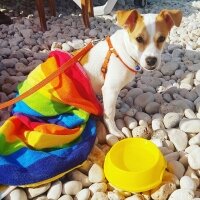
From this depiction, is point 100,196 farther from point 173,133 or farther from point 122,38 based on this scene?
point 122,38

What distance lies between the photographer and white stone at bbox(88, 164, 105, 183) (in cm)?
192

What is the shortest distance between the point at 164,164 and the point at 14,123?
0.78m

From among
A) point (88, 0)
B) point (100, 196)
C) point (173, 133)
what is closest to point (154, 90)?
point (173, 133)

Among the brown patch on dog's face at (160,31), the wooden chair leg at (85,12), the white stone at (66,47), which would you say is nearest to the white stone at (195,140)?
the brown patch on dog's face at (160,31)

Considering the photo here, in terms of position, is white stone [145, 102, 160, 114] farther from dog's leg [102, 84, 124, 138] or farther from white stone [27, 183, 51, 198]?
white stone [27, 183, 51, 198]

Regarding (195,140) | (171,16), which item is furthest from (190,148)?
(171,16)

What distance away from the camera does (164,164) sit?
73.8 inches

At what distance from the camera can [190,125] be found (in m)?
2.20

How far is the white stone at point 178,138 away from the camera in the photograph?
2.12 metres

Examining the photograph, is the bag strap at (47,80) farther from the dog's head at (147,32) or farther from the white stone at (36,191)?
the white stone at (36,191)

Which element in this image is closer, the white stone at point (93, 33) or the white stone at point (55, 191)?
the white stone at point (55, 191)

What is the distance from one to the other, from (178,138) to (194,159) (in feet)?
0.71

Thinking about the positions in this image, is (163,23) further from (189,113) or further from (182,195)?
(182,195)

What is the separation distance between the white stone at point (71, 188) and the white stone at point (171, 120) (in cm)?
68
